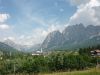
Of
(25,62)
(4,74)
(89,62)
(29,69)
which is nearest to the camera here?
(4,74)

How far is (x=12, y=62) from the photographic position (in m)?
70.1

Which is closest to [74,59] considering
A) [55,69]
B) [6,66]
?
[55,69]

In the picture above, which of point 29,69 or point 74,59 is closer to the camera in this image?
point 29,69

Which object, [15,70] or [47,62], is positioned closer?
[15,70]

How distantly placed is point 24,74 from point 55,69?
1119 cm

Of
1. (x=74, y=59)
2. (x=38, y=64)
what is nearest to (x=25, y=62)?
(x=38, y=64)

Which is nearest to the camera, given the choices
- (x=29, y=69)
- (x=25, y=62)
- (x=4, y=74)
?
(x=4, y=74)

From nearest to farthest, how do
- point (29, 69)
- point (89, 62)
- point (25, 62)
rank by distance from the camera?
point (29, 69) < point (25, 62) < point (89, 62)

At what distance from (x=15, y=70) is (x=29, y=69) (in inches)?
151

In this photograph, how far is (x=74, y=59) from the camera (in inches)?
2844

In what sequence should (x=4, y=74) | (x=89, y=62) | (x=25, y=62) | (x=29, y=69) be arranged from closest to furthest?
(x=4, y=74) < (x=29, y=69) < (x=25, y=62) < (x=89, y=62)

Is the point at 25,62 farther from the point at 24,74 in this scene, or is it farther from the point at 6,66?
the point at 24,74

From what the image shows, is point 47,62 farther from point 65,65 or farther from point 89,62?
point 89,62

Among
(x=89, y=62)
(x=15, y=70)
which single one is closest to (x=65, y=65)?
(x=89, y=62)
